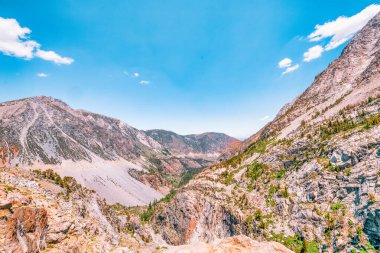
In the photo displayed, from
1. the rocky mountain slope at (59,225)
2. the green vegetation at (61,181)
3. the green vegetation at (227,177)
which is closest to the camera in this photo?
the rocky mountain slope at (59,225)

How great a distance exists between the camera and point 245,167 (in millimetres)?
61844

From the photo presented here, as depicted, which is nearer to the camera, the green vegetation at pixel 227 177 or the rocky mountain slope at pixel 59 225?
the rocky mountain slope at pixel 59 225

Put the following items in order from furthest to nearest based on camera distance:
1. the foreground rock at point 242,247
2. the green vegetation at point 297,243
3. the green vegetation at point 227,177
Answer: the green vegetation at point 227,177 → the green vegetation at point 297,243 → the foreground rock at point 242,247

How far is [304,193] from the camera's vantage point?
1554 inches

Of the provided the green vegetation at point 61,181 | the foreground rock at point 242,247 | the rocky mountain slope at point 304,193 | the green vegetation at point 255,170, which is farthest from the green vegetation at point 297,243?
the green vegetation at point 61,181

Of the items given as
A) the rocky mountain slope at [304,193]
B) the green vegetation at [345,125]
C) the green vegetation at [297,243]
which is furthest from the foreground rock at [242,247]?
→ the green vegetation at [345,125]

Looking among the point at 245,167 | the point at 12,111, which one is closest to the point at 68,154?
the point at 12,111

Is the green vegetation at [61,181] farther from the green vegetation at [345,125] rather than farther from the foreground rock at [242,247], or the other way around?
the green vegetation at [345,125]

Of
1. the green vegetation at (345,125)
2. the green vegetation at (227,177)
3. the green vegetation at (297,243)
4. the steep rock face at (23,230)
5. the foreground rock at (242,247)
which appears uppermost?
the green vegetation at (345,125)

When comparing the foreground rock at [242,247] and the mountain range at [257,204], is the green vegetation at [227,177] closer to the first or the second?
the mountain range at [257,204]

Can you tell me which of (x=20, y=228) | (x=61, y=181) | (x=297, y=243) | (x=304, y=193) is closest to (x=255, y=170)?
(x=304, y=193)

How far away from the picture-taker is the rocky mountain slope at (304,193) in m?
30.5

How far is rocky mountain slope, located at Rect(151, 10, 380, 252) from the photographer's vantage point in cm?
3045

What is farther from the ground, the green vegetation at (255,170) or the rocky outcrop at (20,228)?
the green vegetation at (255,170)
